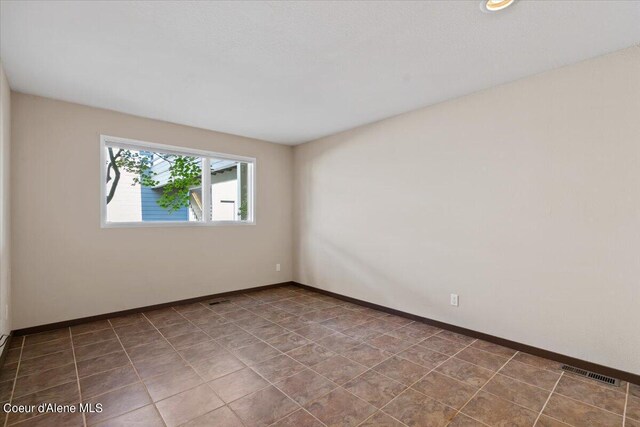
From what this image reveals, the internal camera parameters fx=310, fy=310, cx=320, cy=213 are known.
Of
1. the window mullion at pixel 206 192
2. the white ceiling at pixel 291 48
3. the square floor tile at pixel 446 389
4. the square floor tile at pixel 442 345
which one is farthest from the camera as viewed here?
the window mullion at pixel 206 192

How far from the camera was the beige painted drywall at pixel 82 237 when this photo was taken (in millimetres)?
3135

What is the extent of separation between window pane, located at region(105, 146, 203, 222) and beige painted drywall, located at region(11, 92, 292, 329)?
0.63 ft

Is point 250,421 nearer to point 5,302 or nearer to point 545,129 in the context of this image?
point 5,302

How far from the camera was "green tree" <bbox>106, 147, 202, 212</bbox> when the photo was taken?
12.3 ft

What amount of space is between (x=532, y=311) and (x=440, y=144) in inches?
71.4

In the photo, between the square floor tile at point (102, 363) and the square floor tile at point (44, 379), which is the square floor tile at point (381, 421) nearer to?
the square floor tile at point (102, 363)

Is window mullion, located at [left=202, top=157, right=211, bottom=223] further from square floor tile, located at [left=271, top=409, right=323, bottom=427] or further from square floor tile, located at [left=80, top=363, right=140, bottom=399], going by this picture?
square floor tile, located at [left=271, top=409, right=323, bottom=427]

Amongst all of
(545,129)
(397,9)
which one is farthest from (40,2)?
(545,129)

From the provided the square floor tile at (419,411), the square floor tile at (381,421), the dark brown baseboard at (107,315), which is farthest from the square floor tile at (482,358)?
the dark brown baseboard at (107,315)

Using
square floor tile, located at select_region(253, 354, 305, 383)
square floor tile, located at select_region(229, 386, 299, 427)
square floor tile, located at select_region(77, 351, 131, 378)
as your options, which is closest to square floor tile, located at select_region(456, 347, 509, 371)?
square floor tile, located at select_region(253, 354, 305, 383)

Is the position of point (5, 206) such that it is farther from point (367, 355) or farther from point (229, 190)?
point (367, 355)

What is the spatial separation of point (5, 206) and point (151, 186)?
1.42 metres

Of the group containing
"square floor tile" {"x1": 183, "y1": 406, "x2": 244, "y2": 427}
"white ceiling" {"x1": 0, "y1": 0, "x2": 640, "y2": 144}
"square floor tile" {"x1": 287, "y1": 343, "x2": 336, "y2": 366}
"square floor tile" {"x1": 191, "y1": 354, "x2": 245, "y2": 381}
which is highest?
"white ceiling" {"x1": 0, "y1": 0, "x2": 640, "y2": 144}

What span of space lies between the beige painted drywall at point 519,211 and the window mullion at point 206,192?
2126 mm
